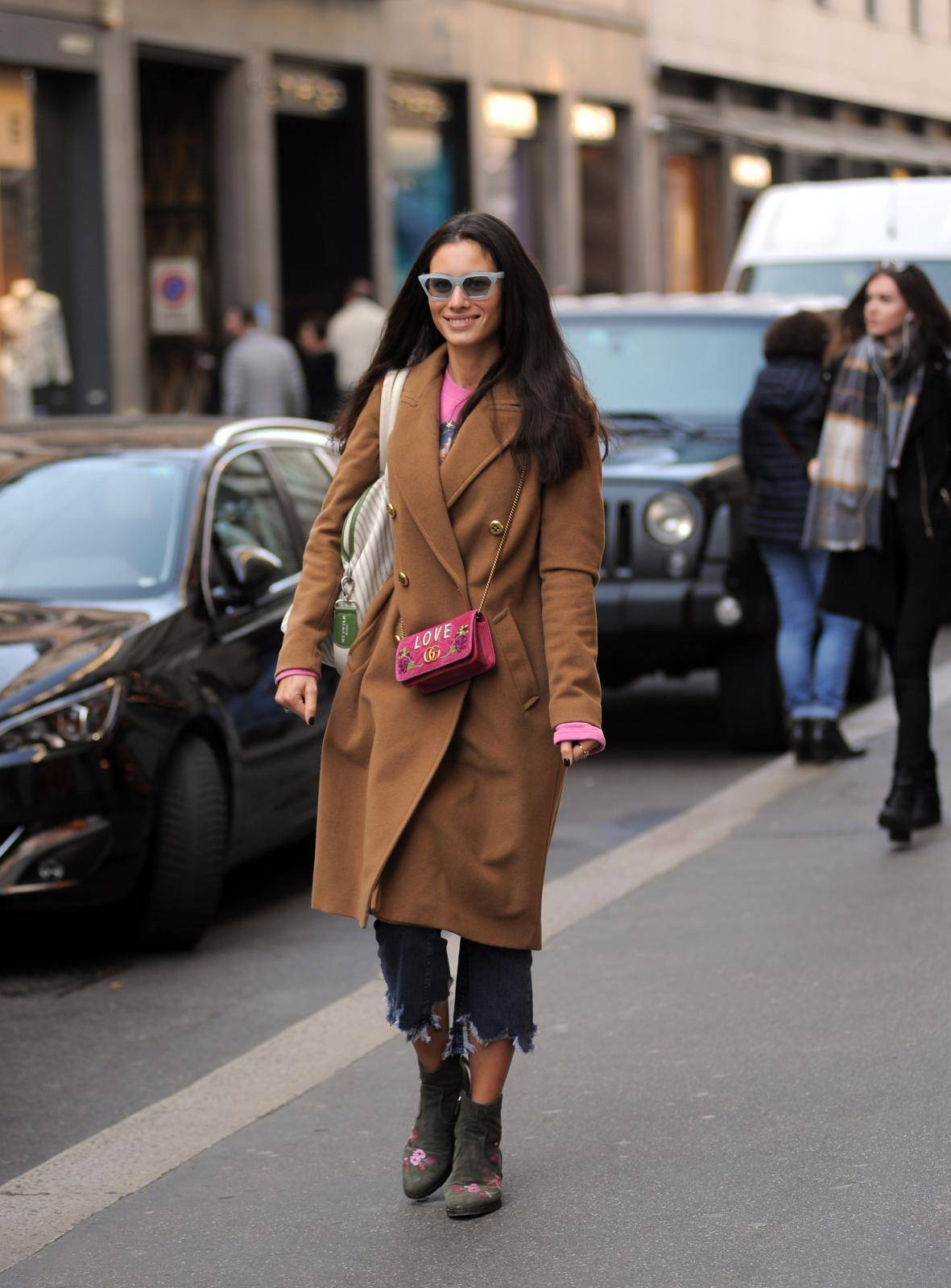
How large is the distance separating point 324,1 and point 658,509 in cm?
1611

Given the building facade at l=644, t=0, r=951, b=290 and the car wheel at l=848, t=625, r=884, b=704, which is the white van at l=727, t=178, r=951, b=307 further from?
the building facade at l=644, t=0, r=951, b=290

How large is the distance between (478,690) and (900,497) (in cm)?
365

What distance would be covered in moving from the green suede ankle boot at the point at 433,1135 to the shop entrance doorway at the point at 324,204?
21393 millimetres

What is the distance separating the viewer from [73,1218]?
4500mm

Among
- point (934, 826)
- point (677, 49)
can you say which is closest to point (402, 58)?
point (677, 49)

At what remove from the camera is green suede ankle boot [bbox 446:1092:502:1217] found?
14.3ft

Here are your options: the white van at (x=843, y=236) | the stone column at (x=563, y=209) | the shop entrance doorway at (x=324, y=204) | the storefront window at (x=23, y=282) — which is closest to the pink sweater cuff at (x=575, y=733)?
the white van at (x=843, y=236)

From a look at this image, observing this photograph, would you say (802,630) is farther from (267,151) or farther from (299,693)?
(267,151)

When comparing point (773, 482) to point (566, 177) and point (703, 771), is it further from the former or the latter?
point (566, 177)

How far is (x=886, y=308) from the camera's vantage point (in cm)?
757

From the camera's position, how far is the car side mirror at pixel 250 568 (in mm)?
7227

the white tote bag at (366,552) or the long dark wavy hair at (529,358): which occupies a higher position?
the long dark wavy hair at (529,358)

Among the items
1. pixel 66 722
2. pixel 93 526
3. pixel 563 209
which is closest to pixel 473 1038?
pixel 66 722

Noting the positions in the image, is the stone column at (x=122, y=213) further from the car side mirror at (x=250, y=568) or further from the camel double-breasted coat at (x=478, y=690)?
the camel double-breasted coat at (x=478, y=690)
